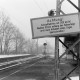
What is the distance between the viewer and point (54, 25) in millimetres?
7539

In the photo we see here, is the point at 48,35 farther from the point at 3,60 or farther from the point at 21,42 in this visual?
the point at 21,42

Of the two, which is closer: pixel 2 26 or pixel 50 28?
pixel 50 28

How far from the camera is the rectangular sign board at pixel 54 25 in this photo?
7.47m

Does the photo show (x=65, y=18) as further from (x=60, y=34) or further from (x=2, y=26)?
(x=2, y=26)

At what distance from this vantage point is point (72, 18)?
7480 mm

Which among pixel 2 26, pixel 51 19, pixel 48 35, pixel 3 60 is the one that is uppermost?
pixel 2 26

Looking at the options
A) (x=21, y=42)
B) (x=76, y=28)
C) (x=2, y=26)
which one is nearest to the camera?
(x=76, y=28)

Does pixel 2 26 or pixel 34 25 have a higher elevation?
pixel 2 26

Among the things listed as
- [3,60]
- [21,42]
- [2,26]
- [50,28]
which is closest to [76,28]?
[50,28]

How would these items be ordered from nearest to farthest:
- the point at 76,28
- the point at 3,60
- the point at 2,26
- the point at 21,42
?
the point at 76,28
the point at 3,60
the point at 2,26
the point at 21,42

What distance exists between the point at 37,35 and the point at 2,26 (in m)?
68.9

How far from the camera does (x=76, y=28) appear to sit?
24.4ft

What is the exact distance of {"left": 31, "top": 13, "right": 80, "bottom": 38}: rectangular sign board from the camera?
7.47 metres

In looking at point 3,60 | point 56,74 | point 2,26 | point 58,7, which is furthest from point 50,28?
point 2,26
